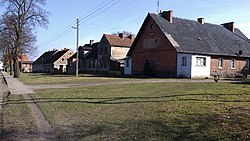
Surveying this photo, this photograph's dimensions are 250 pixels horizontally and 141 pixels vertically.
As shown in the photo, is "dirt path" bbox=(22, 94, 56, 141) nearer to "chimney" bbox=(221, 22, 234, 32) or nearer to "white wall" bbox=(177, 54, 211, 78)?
"white wall" bbox=(177, 54, 211, 78)

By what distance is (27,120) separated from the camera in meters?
9.83

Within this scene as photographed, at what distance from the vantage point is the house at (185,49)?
114 feet

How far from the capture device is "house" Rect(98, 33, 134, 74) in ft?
184

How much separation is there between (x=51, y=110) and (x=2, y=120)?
214 centimetres

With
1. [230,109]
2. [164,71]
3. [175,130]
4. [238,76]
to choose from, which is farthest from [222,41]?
[175,130]

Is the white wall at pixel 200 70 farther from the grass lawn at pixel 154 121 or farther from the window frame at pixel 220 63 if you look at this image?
the grass lawn at pixel 154 121

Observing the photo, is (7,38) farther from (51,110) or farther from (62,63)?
(51,110)

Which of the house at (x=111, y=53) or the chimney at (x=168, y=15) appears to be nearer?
the chimney at (x=168, y=15)

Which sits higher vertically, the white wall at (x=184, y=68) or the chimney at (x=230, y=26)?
the chimney at (x=230, y=26)

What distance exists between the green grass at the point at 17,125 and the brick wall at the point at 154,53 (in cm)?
2571

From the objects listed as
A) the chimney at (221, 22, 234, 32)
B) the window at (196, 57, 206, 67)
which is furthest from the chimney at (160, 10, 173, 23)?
the chimney at (221, 22, 234, 32)

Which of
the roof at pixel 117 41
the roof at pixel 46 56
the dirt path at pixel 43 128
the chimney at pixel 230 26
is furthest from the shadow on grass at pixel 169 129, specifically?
the roof at pixel 46 56

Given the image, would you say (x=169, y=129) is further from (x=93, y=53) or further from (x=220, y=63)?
(x=93, y=53)

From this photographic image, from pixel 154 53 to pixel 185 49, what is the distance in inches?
227
